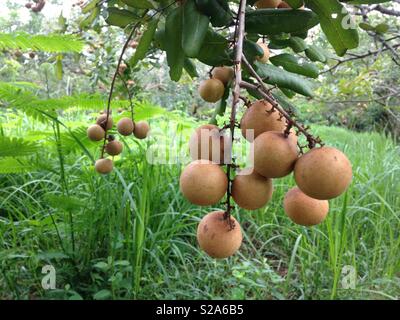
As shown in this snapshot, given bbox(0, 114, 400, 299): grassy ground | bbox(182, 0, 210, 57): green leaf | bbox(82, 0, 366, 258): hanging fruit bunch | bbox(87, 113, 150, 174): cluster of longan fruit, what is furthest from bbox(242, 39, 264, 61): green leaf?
bbox(0, 114, 400, 299): grassy ground

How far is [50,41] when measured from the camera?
1.44m

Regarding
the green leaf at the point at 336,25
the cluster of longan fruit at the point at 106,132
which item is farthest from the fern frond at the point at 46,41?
the green leaf at the point at 336,25

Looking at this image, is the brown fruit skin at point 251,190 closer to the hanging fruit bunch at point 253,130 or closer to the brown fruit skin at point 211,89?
the hanging fruit bunch at point 253,130

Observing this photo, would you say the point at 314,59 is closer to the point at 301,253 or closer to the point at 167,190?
the point at 301,253

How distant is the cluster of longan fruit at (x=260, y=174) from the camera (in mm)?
476

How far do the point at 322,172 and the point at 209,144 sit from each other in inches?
5.9

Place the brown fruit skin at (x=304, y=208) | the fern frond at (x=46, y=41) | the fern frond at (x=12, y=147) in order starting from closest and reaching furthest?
1. the brown fruit skin at (x=304, y=208)
2. the fern frond at (x=12, y=147)
3. the fern frond at (x=46, y=41)

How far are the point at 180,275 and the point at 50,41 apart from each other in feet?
3.47

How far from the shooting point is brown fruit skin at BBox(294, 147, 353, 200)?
0.47 metres

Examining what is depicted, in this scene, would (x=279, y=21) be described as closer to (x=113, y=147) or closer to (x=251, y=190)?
(x=251, y=190)

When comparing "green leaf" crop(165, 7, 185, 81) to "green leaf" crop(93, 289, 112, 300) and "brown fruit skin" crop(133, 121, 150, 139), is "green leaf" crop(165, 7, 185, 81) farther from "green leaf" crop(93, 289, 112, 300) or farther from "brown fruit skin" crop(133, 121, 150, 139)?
"green leaf" crop(93, 289, 112, 300)

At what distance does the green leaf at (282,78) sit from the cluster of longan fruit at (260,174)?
24 cm

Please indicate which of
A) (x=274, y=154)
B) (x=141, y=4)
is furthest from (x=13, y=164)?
(x=274, y=154)

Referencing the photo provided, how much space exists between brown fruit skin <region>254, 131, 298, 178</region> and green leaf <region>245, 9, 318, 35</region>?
11.5 inches
